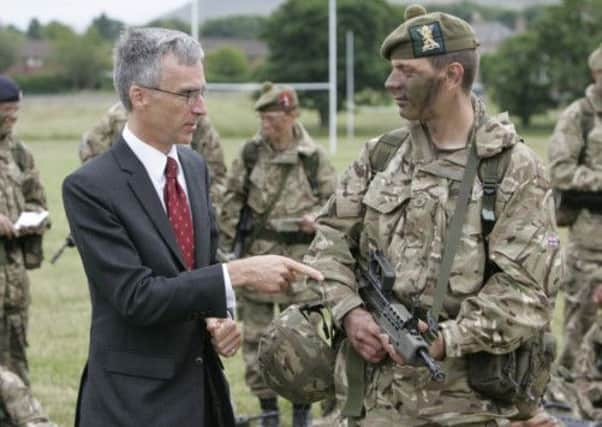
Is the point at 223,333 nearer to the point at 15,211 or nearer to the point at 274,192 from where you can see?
the point at 15,211

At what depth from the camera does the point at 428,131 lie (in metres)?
4.55

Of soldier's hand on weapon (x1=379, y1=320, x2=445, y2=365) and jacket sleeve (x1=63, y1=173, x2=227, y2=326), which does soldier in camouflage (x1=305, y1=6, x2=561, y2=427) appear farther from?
jacket sleeve (x1=63, y1=173, x2=227, y2=326)

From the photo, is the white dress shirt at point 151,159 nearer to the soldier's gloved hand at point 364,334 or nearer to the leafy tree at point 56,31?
the soldier's gloved hand at point 364,334

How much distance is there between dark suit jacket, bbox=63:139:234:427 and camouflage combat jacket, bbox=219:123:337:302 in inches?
194

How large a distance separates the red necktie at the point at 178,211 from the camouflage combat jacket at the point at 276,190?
489cm

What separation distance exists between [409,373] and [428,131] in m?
0.89

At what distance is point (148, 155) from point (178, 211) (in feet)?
0.72

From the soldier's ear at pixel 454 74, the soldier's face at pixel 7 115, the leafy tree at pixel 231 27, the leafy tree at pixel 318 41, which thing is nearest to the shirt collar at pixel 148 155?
the soldier's ear at pixel 454 74

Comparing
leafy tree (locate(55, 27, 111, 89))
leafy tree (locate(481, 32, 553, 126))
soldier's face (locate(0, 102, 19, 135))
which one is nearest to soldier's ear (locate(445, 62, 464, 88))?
soldier's face (locate(0, 102, 19, 135))

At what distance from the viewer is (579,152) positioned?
9094 mm

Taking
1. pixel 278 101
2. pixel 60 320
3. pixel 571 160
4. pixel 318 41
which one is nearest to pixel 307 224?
pixel 278 101

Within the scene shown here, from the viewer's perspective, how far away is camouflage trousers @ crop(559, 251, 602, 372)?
9367 mm

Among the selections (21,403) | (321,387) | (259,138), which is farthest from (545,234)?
(259,138)

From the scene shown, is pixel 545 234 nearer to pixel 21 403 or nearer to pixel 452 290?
pixel 452 290
